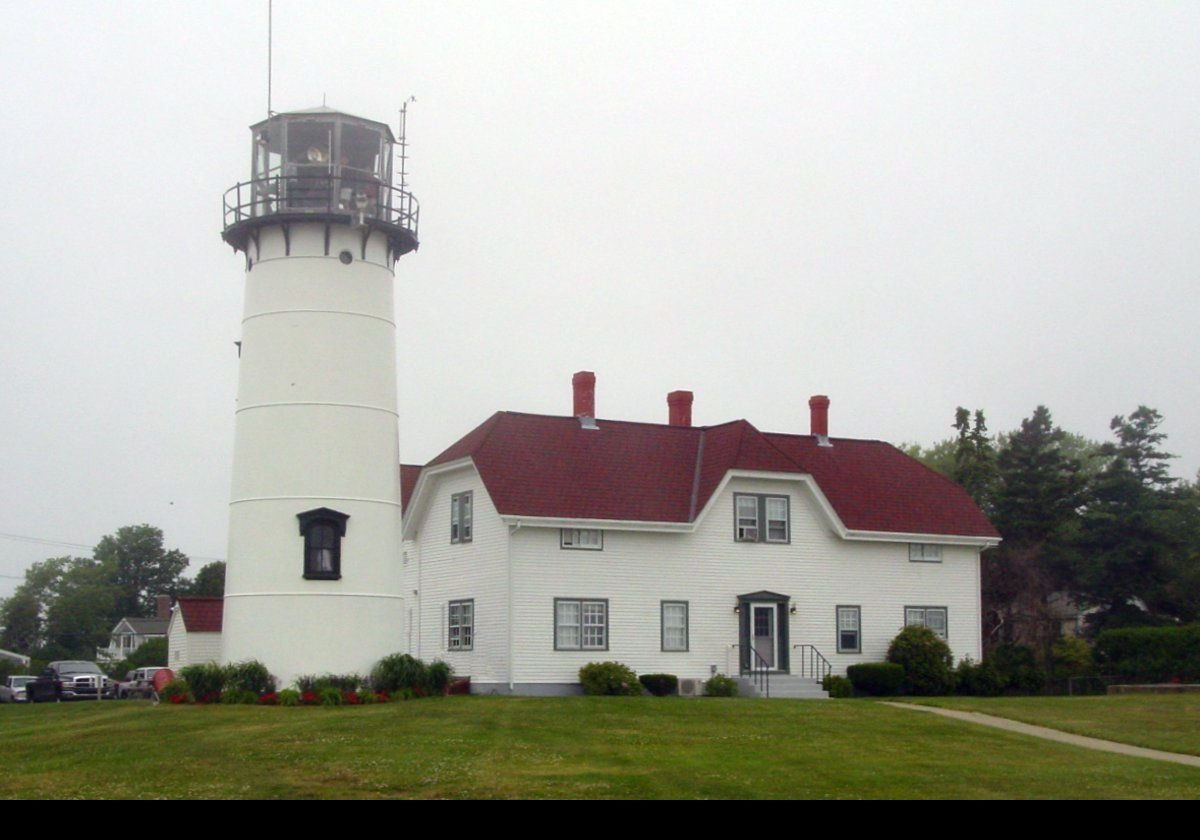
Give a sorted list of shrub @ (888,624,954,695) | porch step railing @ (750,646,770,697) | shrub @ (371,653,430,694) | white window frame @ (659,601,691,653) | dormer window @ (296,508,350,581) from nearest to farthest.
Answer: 1. shrub @ (371,653,430,694)
2. dormer window @ (296,508,350,581)
3. porch step railing @ (750,646,770,697)
4. white window frame @ (659,601,691,653)
5. shrub @ (888,624,954,695)

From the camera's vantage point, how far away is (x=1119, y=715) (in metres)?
28.1

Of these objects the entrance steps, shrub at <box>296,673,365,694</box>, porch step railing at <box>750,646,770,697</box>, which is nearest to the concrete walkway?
the entrance steps

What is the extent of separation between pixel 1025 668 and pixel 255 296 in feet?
70.7

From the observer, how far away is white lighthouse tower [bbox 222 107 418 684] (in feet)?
101

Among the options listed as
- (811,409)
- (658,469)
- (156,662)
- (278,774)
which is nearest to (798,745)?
(278,774)

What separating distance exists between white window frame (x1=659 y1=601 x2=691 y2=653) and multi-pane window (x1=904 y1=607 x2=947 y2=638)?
22.4 feet

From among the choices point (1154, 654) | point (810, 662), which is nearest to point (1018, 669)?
point (1154, 654)

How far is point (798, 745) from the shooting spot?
21078 millimetres

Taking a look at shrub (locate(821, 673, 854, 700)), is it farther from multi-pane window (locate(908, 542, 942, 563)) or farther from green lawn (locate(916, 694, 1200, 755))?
multi-pane window (locate(908, 542, 942, 563))

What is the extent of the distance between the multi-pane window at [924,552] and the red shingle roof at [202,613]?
1783 cm

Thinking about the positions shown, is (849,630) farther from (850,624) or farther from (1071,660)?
(1071,660)

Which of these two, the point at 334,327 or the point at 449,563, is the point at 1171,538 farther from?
the point at 334,327

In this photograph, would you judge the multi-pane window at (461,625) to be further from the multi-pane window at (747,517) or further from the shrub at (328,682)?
the multi-pane window at (747,517)
